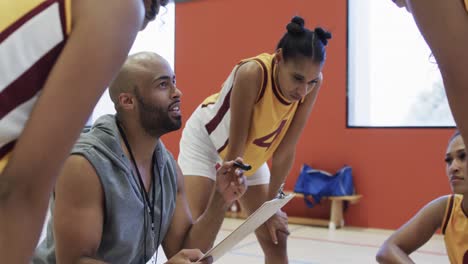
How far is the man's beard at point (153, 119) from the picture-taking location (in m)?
1.59

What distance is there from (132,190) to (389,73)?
382 cm

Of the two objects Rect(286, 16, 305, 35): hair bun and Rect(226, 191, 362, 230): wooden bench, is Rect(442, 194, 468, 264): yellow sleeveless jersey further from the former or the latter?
Rect(226, 191, 362, 230): wooden bench

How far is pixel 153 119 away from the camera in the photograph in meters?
1.59

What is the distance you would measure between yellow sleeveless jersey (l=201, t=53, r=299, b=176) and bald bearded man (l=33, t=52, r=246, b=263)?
66 centimetres

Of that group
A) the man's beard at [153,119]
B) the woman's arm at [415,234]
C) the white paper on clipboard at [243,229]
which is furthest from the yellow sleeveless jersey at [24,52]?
the woman's arm at [415,234]

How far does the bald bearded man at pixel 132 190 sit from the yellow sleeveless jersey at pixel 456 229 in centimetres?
73

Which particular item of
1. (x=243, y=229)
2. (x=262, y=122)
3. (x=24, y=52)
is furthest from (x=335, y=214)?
(x=24, y=52)

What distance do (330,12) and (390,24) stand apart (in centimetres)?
60

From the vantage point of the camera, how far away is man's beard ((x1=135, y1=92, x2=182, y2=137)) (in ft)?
5.22

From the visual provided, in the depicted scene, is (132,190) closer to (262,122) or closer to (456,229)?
(262,122)

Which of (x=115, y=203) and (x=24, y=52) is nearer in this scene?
(x=24, y=52)

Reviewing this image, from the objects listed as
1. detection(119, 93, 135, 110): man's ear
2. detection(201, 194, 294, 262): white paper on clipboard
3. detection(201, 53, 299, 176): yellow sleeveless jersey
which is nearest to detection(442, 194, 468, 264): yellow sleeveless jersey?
detection(201, 194, 294, 262): white paper on clipboard

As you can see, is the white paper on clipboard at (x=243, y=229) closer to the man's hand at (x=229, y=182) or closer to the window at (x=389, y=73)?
the man's hand at (x=229, y=182)

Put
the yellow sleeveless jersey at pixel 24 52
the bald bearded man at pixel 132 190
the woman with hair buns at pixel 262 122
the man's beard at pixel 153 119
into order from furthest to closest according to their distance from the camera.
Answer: the woman with hair buns at pixel 262 122, the man's beard at pixel 153 119, the bald bearded man at pixel 132 190, the yellow sleeveless jersey at pixel 24 52
